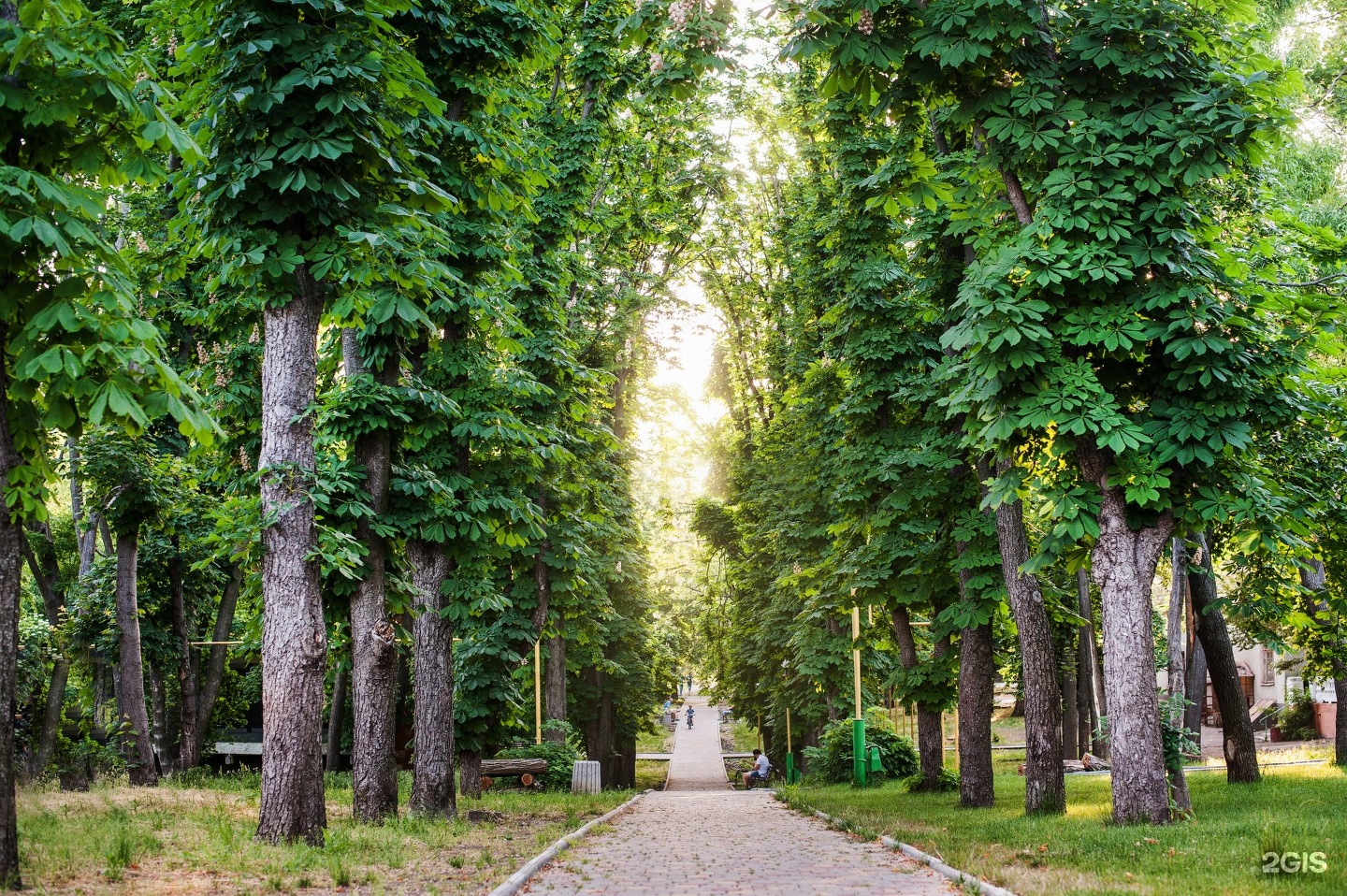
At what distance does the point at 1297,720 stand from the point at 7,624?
41.3 meters

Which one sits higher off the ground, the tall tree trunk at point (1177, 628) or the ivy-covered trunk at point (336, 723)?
the tall tree trunk at point (1177, 628)

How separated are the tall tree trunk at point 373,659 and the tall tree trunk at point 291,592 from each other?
2.09 metres

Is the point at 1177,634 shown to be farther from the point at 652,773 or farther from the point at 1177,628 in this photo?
the point at 652,773

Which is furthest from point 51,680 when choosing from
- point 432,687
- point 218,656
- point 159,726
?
point 432,687

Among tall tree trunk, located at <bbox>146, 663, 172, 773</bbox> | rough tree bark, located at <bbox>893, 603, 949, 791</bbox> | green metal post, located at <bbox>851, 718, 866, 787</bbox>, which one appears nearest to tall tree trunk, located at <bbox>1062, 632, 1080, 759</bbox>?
green metal post, located at <bbox>851, 718, 866, 787</bbox>

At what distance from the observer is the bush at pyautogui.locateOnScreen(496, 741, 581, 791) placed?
2162 centimetres

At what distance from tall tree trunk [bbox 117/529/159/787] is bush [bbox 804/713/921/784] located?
1508 cm

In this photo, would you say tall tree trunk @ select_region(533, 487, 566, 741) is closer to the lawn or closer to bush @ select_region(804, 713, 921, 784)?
bush @ select_region(804, 713, 921, 784)

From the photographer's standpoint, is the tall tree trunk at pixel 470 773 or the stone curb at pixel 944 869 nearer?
the stone curb at pixel 944 869

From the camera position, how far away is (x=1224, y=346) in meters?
9.68

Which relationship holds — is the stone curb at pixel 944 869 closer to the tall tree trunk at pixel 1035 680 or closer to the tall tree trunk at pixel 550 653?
the tall tree trunk at pixel 1035 680

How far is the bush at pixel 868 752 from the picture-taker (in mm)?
23891

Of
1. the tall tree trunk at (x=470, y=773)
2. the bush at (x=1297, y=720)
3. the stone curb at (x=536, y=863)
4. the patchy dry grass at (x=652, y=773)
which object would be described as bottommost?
the patchy dry grass at (x=652, y=773)

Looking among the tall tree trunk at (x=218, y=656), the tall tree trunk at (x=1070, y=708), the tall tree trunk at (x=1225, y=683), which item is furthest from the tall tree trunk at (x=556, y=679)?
the tall tree trunk at (x=1070, y=708)
